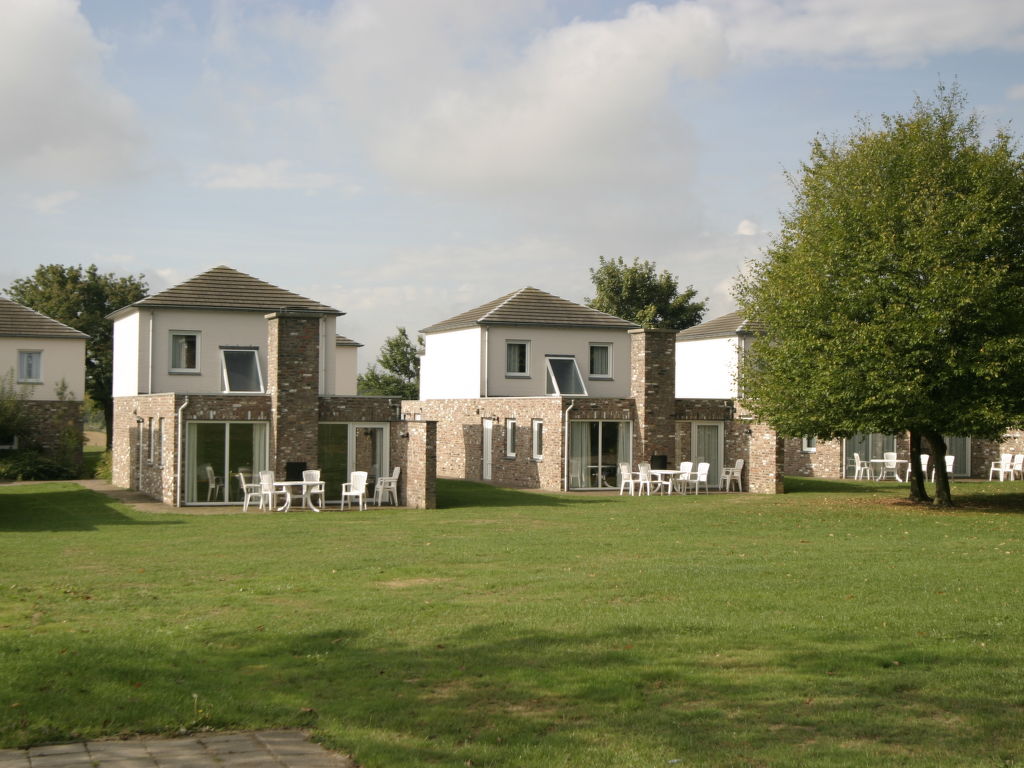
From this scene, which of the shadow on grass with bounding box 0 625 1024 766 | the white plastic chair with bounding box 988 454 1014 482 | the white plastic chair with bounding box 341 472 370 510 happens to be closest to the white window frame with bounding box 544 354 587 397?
the white plastic chair with bounding box 341 472 370 510

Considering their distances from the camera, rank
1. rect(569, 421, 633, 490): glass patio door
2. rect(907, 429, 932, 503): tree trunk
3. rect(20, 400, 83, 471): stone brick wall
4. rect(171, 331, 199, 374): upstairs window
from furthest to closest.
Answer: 1. rect(20, 400, 83, 471): stone brick wall
2. rect(171, 331, 199, 374): upstairs window
3. rect(569, 421, 633, 490): glass patio door
4. rect(907, 429, 932, 503): tree trunk

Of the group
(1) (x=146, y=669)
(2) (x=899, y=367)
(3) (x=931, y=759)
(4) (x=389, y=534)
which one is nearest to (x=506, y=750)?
(3) (x=931, y=759)

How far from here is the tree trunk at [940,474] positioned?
88.0 ft

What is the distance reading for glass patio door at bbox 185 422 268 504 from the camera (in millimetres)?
26984

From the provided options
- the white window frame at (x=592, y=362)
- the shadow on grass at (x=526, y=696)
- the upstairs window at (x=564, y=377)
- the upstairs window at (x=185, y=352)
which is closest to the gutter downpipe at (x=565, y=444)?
the upstairs window at (x=564, y=377)

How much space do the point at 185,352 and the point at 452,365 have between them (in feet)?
35.2

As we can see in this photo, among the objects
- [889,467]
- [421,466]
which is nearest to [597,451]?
[421,466]

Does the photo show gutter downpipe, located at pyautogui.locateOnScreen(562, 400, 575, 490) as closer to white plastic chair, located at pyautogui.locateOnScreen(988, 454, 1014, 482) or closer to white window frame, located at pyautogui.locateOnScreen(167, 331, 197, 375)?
white window frame, located at pyautogui.locateOnScreen(167, 331, 197, 375)

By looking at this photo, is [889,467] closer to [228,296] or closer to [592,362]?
[592,362]

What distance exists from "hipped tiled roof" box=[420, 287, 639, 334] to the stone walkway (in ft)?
106

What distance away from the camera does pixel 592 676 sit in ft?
27.6

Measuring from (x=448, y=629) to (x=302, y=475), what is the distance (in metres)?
17.3

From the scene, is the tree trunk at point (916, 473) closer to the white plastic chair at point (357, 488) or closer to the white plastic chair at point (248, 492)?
the white plastic chair at point (357, 488)

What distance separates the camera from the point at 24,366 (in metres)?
41.7
